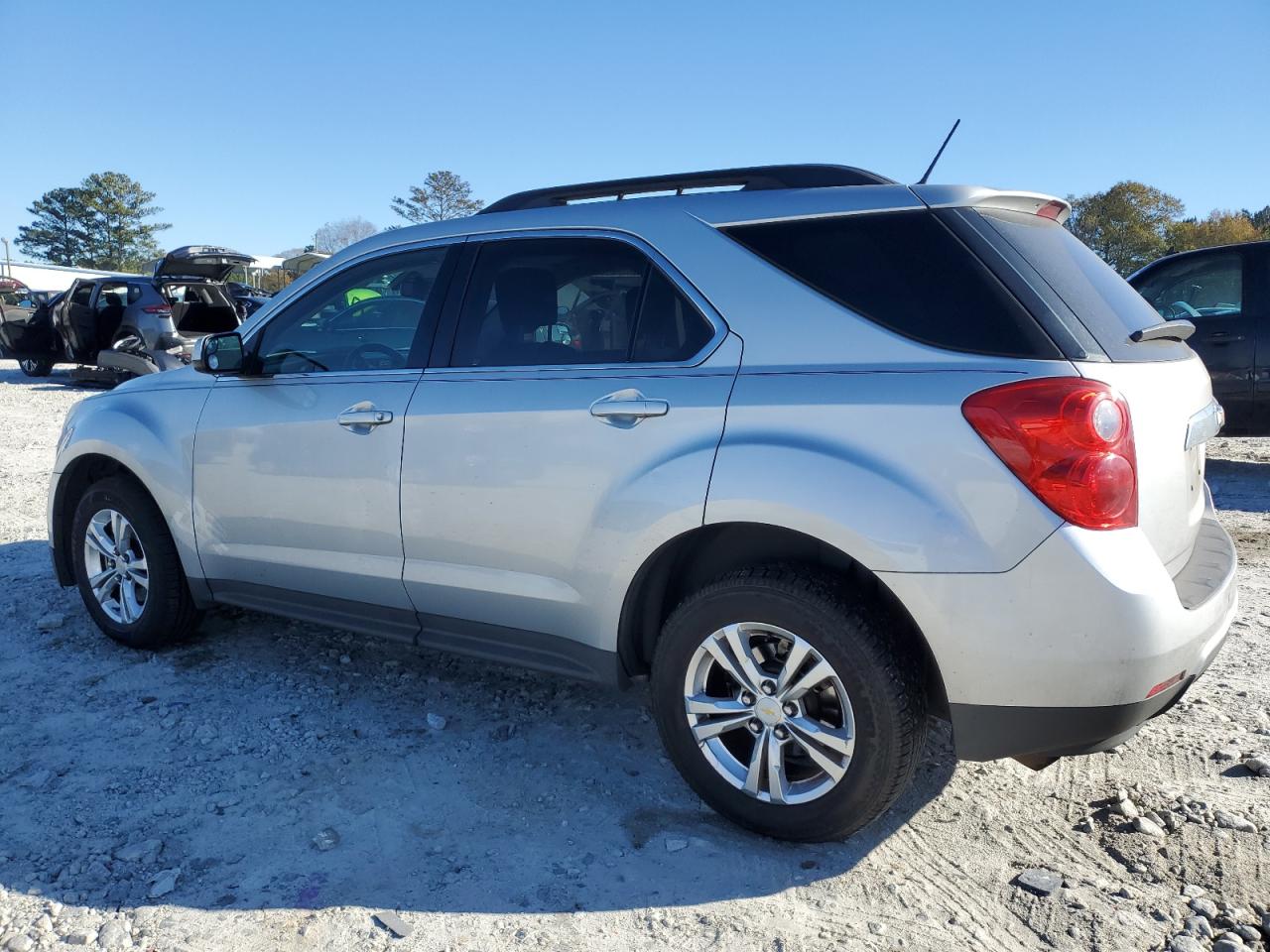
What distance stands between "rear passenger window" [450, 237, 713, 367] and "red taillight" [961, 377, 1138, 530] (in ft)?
3.04

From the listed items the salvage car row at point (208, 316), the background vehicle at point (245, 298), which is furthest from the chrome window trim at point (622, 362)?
the background vehicle at point (245, 298)

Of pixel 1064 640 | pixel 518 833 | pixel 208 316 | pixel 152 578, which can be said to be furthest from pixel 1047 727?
pixel 208 316

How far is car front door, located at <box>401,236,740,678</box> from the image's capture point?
285 cm

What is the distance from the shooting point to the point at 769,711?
9.01ft

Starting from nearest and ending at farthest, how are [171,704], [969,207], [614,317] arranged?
1. [969,207]
2. [614,317]
3. [171,704]

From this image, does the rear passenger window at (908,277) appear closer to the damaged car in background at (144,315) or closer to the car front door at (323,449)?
the car front door at (323,449)

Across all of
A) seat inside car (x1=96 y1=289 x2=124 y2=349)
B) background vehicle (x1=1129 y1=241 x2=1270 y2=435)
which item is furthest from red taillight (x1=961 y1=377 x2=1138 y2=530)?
seat inside car (x1=96 y1=289 x2=124 y2=349)

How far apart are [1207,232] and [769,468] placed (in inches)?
1666

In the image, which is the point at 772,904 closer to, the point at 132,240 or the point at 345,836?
the point at 345,836

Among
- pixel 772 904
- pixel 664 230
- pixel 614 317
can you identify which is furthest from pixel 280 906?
pixel 664 230

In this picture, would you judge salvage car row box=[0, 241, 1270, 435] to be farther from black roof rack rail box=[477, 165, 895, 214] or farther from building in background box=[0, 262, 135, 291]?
building in background box=[0, 262, 135, 291]

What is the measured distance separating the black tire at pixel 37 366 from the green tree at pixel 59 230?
60210 millimetres

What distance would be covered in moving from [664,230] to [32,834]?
8.68ft

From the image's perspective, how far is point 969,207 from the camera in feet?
8.69
